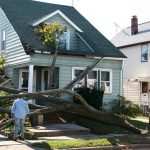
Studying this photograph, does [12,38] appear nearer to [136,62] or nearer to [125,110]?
[125,110]

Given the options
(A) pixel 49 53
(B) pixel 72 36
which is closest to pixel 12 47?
(A) pixel 49 53

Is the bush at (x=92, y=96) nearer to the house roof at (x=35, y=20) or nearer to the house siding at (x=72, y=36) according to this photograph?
the house roof at (x=35, y=20)

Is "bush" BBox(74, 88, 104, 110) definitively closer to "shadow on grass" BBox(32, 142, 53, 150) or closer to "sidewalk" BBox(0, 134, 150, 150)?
"sidewalk" BBox(0, 134, 150, 150)

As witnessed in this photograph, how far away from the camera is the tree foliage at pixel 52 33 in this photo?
24.5 meters

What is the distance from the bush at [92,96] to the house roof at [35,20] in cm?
240

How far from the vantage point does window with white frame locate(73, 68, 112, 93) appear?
2598 centimetres

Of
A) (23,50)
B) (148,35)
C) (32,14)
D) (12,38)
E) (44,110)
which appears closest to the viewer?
(44,110)

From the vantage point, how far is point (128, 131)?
746 inches

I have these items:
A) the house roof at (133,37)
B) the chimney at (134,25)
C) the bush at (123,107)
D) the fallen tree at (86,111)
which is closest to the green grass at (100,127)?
the fallen tree at (86,111)

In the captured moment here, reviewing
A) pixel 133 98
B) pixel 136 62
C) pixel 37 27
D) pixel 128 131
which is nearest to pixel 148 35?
pixel 136 62

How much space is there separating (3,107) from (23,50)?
20.5 feet

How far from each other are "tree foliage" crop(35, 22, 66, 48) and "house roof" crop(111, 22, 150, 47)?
1040cm

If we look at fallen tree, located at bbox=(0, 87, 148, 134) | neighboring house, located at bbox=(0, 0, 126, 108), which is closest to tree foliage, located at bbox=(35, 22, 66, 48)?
neighboring house, located at bbox=(0, 0, 126, 108)

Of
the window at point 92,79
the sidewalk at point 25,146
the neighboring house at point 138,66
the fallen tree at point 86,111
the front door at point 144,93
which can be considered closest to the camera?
the sidewalk at point 25,146
